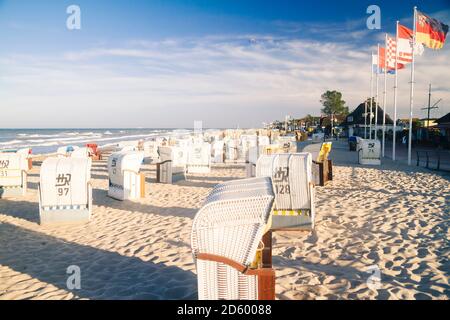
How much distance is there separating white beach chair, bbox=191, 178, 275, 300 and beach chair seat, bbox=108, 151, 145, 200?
26.6 ft

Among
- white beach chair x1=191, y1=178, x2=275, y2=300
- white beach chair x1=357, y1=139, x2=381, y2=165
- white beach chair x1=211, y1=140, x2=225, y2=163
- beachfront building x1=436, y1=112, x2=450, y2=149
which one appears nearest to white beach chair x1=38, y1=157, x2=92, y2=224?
white beach chair x1=191, y1=178, x2=275, y2=300

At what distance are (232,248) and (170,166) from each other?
12.0m

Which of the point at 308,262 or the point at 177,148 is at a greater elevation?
the point at 177,148

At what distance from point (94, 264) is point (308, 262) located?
3927 mm

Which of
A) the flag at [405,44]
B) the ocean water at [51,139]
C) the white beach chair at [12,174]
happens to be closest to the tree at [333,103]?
the ocean water at [51,139]

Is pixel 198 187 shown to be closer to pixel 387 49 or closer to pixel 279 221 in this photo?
pixel 279 221

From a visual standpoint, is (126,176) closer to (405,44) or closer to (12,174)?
(12,174)

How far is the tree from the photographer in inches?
3435

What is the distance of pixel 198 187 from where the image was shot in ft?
45.1

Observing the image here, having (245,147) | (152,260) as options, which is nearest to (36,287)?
(152,260)

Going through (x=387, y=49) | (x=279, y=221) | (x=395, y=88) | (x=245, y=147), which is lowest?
(x=279, y=221)

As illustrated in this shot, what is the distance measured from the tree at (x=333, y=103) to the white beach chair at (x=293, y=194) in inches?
3336

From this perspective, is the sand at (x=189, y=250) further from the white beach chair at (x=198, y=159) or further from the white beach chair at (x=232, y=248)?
the white beach chair at (x=198, y=159)

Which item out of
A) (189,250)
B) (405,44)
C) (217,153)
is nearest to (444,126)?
(405,44)
